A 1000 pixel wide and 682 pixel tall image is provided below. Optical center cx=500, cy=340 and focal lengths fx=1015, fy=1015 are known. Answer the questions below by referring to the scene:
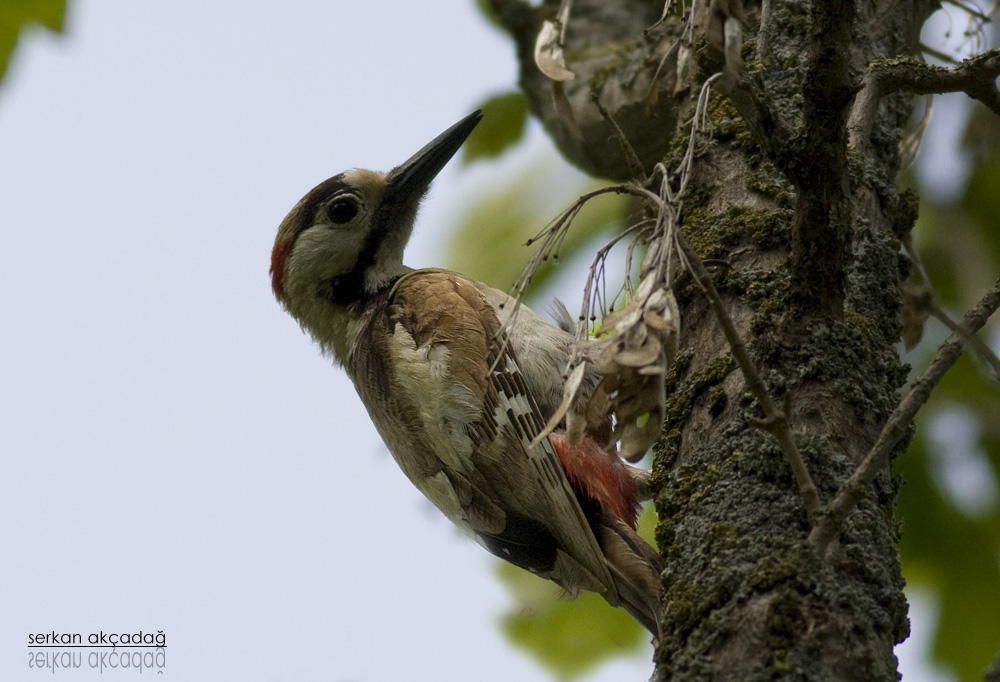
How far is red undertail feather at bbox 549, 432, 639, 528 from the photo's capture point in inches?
132

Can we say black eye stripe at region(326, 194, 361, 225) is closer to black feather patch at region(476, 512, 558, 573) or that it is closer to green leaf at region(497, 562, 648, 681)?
black feather patch at region(476, 512, 558, 573)

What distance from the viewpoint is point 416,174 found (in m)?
4.54

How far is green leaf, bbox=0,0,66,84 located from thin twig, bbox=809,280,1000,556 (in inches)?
124

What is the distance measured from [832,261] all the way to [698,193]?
2.85 feet

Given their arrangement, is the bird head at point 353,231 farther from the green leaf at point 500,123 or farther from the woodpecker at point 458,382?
the green leaf at point 500,123

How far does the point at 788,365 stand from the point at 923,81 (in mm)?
758

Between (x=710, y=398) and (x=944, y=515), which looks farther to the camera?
(x=944, y=515)

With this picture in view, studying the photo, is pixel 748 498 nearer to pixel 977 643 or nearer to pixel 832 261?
pixel 832 261

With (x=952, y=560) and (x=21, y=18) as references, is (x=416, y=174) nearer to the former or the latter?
(x=21, y=18)

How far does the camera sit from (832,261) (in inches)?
84.0

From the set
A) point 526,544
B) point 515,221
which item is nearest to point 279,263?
point 515,221

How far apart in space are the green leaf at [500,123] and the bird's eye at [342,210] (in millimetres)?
725

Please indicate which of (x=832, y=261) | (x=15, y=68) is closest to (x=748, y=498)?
(x=832, y=261)

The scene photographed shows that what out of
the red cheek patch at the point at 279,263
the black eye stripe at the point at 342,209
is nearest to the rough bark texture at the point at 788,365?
the black eye stripe at the point at 342,209
